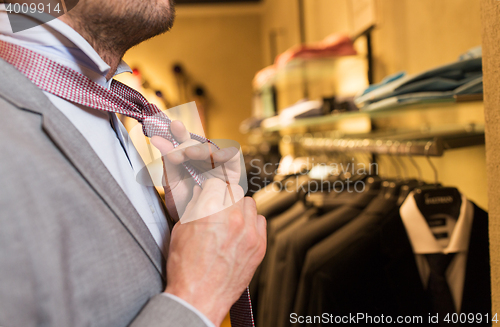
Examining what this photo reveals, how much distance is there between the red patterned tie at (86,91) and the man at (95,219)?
1cm

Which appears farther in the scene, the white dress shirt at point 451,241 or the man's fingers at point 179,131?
the white dress shirt at point 451,241

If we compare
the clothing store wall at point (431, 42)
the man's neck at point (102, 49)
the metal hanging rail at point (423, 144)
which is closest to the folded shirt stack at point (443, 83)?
the metal hanging rail at point (423, 144)

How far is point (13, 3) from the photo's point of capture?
1.51 ft

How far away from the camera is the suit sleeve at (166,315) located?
40 centimetres

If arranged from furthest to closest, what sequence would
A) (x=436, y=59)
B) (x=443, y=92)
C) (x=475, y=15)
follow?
(x=436, y=59)
(x=475, y=15)
(x=443, y=92)

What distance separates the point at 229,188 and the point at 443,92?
23.3 inches

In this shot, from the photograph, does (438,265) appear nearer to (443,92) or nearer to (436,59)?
(443,92)

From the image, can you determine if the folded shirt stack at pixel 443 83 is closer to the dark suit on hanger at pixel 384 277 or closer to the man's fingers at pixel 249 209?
the dark suit on hanger at pixel 384 277

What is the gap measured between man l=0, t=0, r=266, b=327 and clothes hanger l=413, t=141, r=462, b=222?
0.51m

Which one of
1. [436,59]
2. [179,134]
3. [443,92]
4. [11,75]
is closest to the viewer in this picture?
[11,75]

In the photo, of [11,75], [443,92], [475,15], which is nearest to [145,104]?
[11,75]

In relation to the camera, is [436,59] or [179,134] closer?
[179,134]

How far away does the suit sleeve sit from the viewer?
0.40 m

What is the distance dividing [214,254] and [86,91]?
0.26 metres
